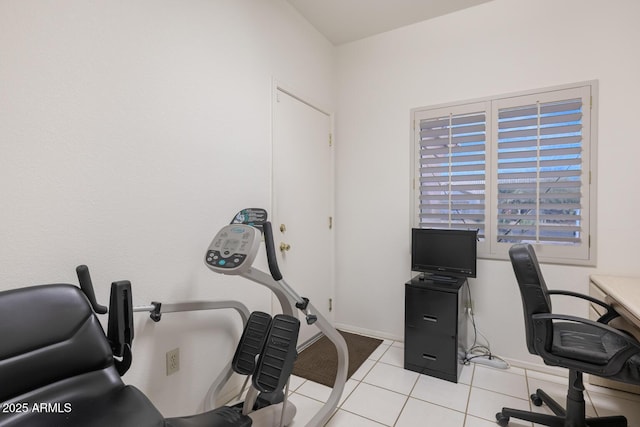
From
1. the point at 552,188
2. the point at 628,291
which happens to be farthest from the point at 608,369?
the point at 552,188

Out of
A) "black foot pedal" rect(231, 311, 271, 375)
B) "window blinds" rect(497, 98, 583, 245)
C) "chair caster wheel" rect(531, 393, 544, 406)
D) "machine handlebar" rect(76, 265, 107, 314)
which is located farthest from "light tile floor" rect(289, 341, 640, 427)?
"machine handlebar" rect(76, 265, 107, 314)

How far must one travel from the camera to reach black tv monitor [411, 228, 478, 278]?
247 centimetres

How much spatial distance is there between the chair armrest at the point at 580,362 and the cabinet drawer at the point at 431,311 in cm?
67

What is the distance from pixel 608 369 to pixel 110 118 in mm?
2595

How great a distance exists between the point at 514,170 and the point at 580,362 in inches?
58.3

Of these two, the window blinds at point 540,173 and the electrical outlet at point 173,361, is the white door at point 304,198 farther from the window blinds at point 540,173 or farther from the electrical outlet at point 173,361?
the window blinds at point 540,173

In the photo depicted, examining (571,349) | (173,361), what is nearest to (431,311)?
(571,349)

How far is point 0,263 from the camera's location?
112 cm

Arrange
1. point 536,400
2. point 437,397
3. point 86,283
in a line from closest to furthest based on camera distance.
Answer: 1. point 86,283
2. point 536,400
3. point 437,397

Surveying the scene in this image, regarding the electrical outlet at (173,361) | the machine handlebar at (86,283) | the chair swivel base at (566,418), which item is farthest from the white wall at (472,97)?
the machine handlebar at (86,283)

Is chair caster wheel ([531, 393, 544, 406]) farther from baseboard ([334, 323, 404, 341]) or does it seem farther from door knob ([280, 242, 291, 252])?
door knob ([280, 242, 291, 252])

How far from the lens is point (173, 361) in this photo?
67.5 inches

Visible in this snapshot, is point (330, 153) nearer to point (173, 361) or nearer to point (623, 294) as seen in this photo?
point (173, 361)

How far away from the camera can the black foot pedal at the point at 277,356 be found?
4.68ft
